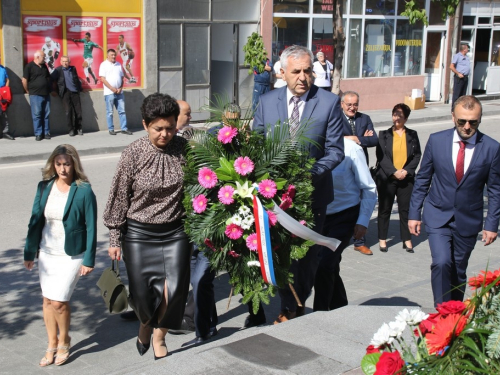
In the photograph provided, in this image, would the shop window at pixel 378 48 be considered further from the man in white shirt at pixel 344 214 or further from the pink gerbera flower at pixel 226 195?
the pink gerbera flower at pixel 226 195

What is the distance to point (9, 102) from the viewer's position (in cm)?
1552

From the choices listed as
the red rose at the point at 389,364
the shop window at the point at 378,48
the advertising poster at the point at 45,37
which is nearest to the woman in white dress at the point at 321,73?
the shop window at the point at 378,48

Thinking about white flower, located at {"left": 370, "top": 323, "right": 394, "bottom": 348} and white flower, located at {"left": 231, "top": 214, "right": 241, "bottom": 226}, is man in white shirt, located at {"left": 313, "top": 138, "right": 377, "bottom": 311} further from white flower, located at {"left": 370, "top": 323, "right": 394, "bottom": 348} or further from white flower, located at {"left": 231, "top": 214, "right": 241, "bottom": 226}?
white flower, located at {"left": 370, "top": 323, "right": 394, "bottom": 348}

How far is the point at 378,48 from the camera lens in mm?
24203

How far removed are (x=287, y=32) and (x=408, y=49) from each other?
210 inches

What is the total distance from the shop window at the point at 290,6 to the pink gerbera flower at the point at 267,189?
17.1 m

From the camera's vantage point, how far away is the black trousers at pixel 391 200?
949cm

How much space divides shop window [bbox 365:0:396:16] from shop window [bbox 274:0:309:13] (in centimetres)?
251

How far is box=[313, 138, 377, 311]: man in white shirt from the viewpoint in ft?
21.3

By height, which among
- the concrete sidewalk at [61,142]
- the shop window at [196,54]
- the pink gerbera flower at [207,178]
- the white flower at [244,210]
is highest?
the shop window at [196,54]

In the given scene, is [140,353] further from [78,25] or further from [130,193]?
[78,25]

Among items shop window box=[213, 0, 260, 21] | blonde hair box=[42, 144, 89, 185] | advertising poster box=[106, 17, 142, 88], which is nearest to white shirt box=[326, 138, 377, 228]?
blonde hair box=[42, 144, 89, 185]

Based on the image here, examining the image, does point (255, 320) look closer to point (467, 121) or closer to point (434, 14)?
point (467, 121)

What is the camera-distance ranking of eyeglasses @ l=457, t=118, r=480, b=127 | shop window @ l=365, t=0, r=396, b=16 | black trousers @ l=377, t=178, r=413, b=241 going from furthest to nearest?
shop window @ l=365, t=0, r=396, b=16
black trousers @ l=377, t=178, r=413, b=241
eyeglasses @ l=457, t=118, r=480, b=127
